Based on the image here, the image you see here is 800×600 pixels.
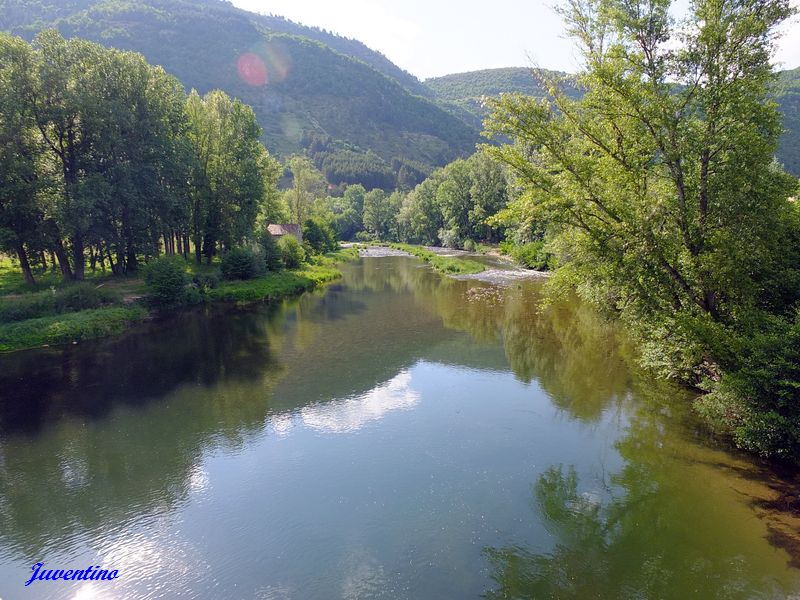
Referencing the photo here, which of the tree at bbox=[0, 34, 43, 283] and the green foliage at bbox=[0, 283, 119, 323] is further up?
the tree at bbox=[0, 34, 43, 283]

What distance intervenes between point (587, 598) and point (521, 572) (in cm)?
122

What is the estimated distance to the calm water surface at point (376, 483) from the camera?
922 centimetres

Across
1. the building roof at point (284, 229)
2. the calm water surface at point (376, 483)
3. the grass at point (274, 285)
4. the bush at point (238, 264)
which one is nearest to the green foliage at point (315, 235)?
the building roof at point (284, 229)

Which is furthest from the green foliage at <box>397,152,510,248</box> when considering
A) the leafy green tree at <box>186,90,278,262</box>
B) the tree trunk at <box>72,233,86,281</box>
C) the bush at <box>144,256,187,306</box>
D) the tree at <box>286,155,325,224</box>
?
the tree trunk at <box>72,233,86,281</box>

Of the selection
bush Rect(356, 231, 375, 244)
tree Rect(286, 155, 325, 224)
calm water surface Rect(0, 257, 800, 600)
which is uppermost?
tree Rect(286, 155, 325, 224)

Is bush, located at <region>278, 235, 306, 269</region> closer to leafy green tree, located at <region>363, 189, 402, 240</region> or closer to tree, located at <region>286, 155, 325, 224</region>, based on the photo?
tree, located at <region>286, 155, 325, 224</region>

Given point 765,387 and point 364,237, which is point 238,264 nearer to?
point 765,387

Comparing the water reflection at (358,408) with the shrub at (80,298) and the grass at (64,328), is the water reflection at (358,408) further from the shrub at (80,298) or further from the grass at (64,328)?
the shrub at (80,298)

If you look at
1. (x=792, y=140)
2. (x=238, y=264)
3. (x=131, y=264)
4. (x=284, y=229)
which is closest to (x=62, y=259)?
(x=131, y=264)

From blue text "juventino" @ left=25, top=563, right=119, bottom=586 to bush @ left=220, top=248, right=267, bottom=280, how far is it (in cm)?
3383

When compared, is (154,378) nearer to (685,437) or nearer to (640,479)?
(640,479)

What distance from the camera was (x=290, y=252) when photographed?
50.3 metres

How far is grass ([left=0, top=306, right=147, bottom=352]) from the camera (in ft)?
78.7

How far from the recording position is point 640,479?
40.9 ft
